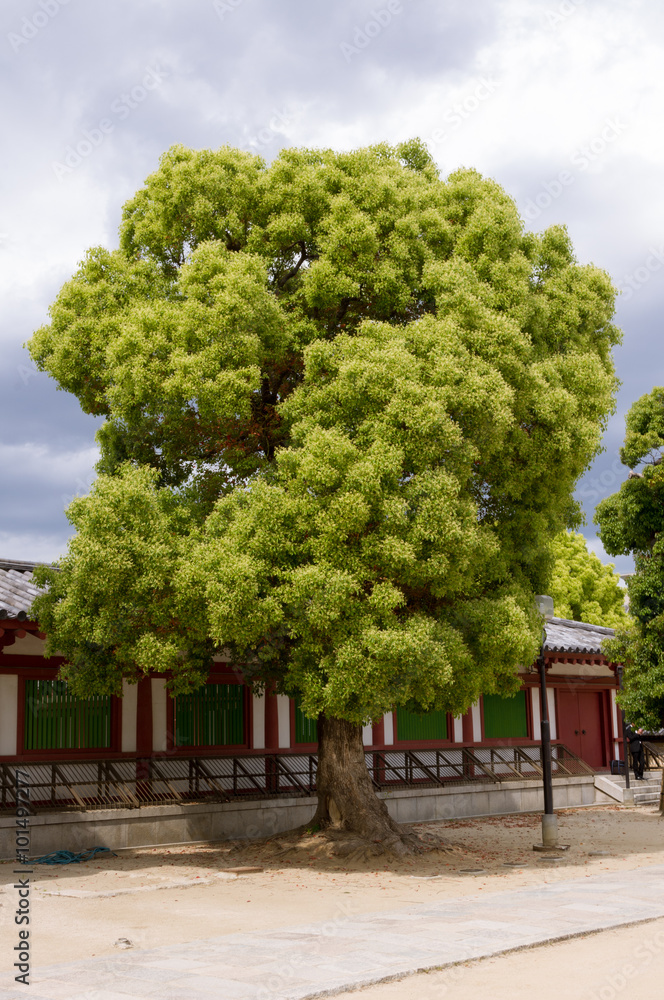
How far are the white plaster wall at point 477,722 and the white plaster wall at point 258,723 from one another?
719cm

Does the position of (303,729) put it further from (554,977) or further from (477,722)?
(554,977)

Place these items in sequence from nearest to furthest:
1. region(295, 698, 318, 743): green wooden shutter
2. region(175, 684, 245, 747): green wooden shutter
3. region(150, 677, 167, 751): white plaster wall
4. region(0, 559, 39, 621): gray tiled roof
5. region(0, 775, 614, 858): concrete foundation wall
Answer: region(0, 559, 39, 621): gray tiled roof < region(0, 775, 614, 858): concrete foundation wall < region(150, 677, 167, 751): white plaster wall < region(175, 684, 245, 747): green wooden shutter < region(295, 698, 318, 743): green wooden shutter

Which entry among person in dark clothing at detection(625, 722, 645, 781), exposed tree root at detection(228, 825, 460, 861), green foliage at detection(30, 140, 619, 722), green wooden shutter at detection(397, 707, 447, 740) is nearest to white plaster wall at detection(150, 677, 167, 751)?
green foliage at detection(30, 140, 619, 722)

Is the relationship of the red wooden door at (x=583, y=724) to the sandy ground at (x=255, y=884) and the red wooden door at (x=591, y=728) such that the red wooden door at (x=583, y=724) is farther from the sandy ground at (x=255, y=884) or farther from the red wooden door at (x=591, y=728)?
the sandy ground at (x=255, y=884)

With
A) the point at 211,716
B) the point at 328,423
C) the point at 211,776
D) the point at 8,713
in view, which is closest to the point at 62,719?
the point at 8,713

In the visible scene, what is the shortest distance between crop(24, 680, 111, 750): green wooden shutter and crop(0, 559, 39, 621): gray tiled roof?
5.11ft

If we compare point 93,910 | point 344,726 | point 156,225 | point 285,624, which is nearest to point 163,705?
point 344,726

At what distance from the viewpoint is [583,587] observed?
4609 cm

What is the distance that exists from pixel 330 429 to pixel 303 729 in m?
10.1

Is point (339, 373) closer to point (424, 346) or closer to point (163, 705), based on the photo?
point (424, 346)

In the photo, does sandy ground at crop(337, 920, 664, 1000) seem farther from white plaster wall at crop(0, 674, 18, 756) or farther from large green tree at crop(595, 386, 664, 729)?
large green tree at crop(595, 386, 664, 729)

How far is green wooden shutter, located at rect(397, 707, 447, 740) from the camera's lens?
24422mm

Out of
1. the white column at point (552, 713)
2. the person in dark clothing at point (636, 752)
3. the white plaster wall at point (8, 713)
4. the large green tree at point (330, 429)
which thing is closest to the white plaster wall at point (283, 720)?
the large green tree at point (330, 429)

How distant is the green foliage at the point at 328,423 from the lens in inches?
536
